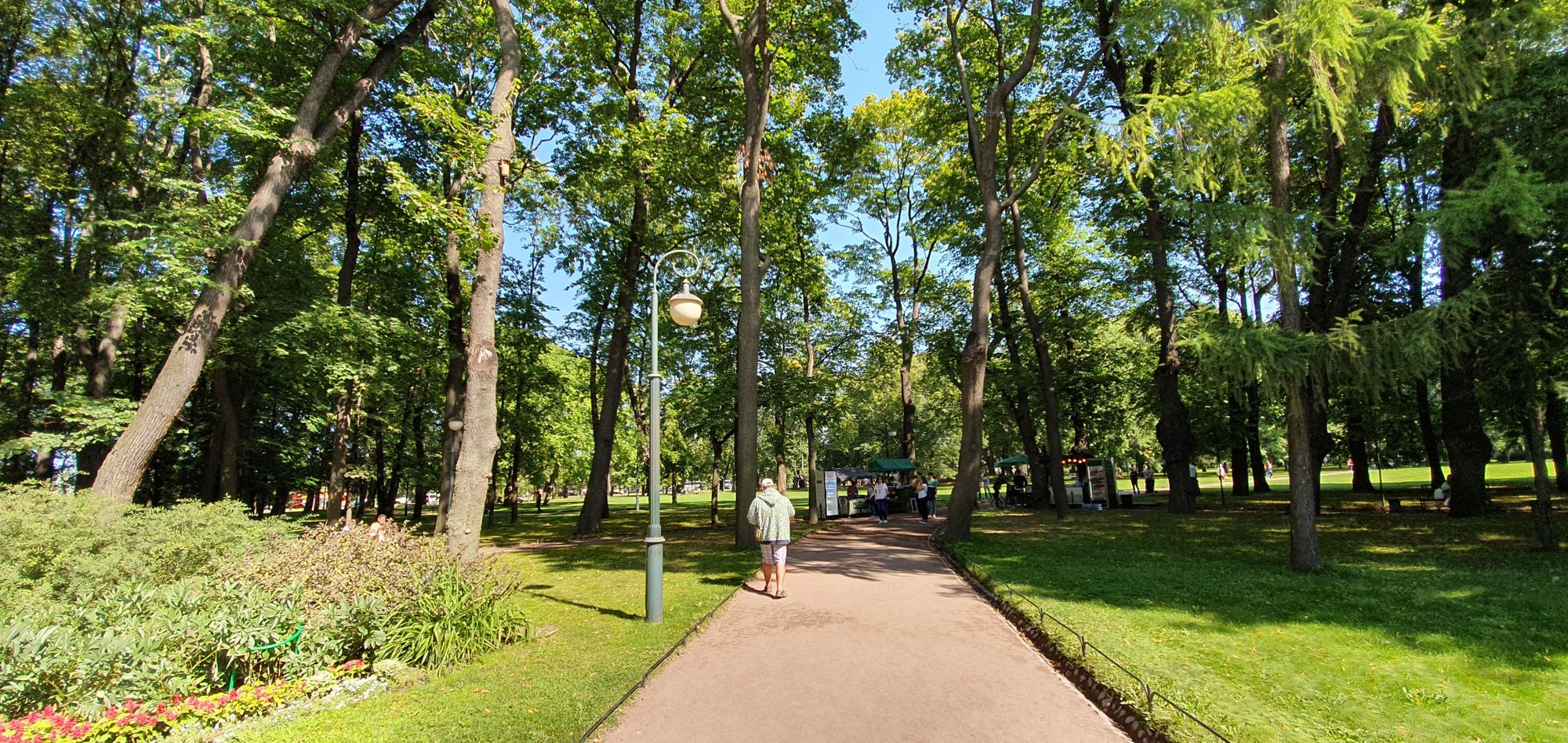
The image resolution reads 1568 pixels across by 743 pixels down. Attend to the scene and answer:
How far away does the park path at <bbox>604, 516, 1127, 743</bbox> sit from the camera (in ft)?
14.9

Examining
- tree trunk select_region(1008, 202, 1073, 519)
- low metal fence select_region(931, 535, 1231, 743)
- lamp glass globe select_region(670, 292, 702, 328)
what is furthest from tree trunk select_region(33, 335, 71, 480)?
tree trunk select_region(1008, 202, 1073, 519)

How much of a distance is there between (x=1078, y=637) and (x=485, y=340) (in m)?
7.84

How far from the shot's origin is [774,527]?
8766 mm

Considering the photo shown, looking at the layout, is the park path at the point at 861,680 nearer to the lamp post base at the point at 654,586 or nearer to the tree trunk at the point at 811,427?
the lamp post base at the point at 654,586

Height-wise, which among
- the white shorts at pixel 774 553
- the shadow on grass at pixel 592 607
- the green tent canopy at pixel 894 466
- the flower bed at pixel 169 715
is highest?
the green tent canopy at pixel 894 466

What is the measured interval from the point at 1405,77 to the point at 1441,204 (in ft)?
6.44

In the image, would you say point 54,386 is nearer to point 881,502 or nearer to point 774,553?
point 774,553

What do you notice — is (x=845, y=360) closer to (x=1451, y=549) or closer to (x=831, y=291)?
(x=831, y=291)

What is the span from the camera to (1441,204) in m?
8.81

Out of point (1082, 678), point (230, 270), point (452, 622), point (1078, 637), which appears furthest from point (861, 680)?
point (230, 270)

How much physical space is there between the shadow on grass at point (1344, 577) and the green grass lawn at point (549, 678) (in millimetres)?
4982

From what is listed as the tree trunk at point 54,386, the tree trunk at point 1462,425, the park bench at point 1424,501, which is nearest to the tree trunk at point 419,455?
the tree trunk at point 54,386

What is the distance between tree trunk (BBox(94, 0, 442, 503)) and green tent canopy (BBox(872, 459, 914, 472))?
808 inches

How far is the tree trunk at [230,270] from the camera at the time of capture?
10281 millimetres
